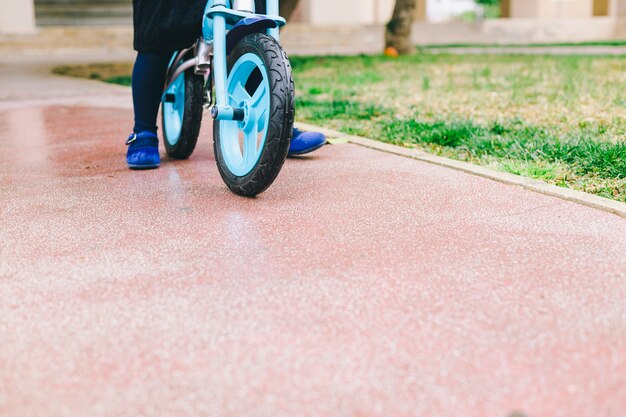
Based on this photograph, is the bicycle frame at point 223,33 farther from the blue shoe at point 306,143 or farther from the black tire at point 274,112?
the blue shoe at point 306,143

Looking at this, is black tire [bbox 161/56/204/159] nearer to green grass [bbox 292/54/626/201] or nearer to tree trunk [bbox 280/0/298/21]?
green grass [bbox 292/54/626/201]

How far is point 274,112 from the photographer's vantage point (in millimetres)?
2930

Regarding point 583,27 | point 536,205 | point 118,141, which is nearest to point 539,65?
point 118,141

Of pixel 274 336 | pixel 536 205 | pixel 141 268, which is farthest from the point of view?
pixel 536 205

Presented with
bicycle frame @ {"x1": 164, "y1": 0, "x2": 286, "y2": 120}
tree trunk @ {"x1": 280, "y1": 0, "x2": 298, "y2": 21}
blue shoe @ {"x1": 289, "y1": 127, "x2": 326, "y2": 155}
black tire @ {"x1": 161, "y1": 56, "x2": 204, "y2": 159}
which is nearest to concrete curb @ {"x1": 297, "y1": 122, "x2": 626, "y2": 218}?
blue shoe @ {"x1": 289, "y1": 127, "x2": 326, "y2": 155}

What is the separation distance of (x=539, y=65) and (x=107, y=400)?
9764 mm

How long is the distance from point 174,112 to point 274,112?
140 centimetres

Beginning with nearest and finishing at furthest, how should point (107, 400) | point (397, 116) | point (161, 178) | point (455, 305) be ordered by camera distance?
1. point (107, 400)
2. point (455, 305)
3. point (161, 178)
4. point (397, 116)

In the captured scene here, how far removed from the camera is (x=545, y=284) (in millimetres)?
2201

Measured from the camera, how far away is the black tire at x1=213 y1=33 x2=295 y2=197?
2.92 metres

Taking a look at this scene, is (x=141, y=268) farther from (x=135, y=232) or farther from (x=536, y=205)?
(x=536, y=205)

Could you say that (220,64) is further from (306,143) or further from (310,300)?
(310,300)

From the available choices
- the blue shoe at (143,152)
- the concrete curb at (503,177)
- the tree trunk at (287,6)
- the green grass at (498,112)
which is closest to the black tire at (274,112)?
the blue shoe at (143,152)

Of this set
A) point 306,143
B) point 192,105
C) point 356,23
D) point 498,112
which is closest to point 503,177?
point 306,143
